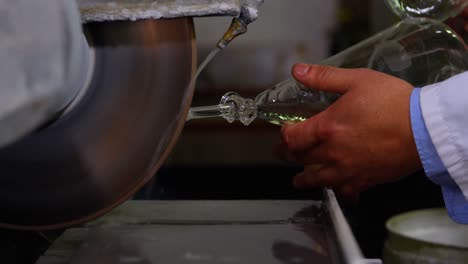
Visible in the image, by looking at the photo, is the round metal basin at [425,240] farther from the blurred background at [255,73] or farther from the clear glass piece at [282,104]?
the blurred background at [255,73]

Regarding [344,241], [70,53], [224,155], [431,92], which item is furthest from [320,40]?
[70,53]

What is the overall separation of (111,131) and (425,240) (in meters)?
0.45

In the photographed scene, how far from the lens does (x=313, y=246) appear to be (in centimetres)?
56

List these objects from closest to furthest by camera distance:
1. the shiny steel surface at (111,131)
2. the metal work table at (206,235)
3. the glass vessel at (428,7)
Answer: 1. the shiny steel surface at (111,131)
2. the metal work table at (206,235)
3. the glass vessel at (428,7)

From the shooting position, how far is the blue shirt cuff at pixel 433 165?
0.60m

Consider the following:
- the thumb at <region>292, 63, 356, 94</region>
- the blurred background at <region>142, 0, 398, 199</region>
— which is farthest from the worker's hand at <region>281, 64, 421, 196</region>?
the blurred background at <region>142, 0, 398, 199</region>

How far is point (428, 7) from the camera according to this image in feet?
2.71

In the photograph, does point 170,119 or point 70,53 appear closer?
point 70,53

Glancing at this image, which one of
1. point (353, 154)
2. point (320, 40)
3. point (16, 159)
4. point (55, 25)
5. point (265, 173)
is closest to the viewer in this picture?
point (55, 25)

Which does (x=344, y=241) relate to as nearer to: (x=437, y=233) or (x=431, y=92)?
(x=431, y=92)

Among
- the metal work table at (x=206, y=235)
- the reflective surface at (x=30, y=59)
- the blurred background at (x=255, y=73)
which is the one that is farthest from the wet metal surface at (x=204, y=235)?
the blurred background at (x=255, y=73)

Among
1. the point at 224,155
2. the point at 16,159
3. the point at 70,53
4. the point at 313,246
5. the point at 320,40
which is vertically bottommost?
the point at 224,155

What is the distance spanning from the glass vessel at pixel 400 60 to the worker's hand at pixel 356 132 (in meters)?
0.04

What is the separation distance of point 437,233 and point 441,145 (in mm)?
277
